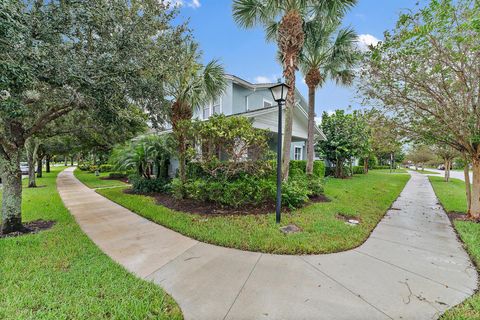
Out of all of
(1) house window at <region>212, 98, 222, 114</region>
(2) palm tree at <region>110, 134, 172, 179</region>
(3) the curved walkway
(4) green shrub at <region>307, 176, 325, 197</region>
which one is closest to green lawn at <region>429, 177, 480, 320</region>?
(3) the curved walkway

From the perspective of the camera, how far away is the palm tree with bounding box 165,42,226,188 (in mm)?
8031

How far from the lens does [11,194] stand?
504 cm

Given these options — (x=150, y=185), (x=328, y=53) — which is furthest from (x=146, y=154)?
(x=328, y=53)

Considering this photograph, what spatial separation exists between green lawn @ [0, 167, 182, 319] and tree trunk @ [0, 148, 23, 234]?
752mm

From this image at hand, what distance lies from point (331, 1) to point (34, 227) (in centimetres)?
1240

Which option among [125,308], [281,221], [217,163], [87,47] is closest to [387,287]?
[281,221]

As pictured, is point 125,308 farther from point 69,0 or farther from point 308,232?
point 69,0

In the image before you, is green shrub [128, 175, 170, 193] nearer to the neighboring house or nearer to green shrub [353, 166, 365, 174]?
the neighboring house

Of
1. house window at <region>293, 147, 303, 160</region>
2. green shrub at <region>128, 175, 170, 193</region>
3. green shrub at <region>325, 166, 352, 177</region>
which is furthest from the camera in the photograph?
green shrub at <region>325, 166, 352, 177</region>

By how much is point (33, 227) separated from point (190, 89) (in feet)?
20.6

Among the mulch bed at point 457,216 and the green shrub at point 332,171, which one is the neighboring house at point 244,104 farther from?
the mulch bed at point 457,216

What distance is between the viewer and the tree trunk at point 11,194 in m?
4.97

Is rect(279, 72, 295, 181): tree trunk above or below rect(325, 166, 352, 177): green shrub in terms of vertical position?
above

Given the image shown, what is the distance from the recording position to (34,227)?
557 centimetres
